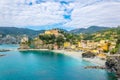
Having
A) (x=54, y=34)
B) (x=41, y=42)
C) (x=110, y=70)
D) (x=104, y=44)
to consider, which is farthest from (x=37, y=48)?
(x=110, y=70)

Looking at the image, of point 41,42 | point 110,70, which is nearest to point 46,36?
point 41,42

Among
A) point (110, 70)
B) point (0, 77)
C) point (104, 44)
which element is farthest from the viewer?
point (104, 44)

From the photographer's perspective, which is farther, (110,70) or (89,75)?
(110,70)

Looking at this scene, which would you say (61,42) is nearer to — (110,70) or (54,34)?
(54,34)

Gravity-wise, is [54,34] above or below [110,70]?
above

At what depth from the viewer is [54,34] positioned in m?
185

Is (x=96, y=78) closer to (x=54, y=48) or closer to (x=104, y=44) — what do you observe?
(x=104, y=44)

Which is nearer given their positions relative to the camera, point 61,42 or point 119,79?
point 119,79

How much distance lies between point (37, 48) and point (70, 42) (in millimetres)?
25477

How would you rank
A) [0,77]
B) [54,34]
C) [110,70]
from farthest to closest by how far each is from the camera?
[54,34] < [110,70] < [0,77]

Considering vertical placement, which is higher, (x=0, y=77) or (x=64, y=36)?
(x=64, y=36)

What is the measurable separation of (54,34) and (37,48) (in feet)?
58.6

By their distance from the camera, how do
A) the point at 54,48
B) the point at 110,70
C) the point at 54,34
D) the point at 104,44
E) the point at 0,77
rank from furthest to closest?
the point at 54,34 → the point at 54,48 → the point at 104,44 → the point at 110,70 → the point at 0,77

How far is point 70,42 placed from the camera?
172875 millimetres
